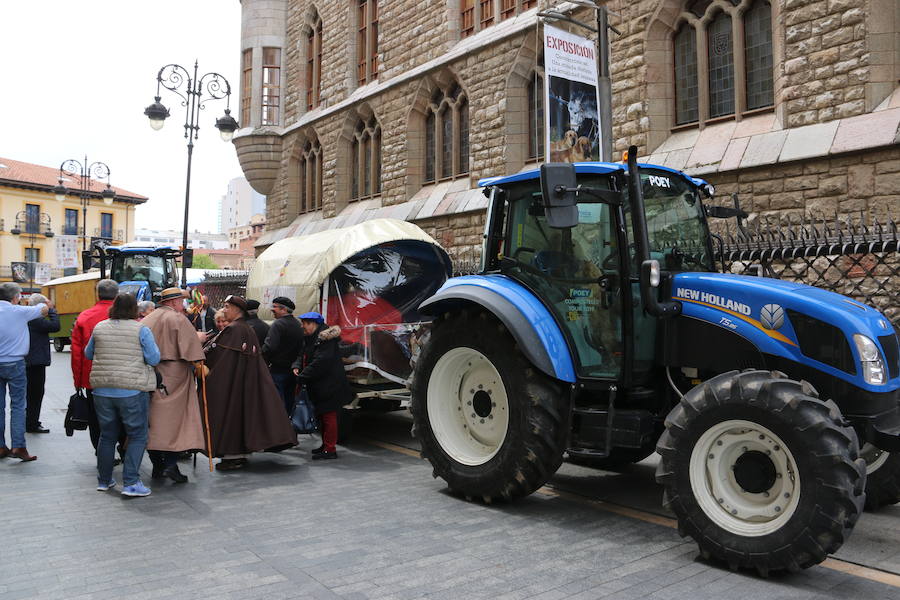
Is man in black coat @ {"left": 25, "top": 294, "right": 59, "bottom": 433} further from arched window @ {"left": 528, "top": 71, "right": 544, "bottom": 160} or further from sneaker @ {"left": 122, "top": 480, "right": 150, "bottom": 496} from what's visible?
arched window @ {"left": 528, "top": 71, "right": 544, "bottom": 160}

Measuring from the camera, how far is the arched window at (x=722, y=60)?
12586 mm

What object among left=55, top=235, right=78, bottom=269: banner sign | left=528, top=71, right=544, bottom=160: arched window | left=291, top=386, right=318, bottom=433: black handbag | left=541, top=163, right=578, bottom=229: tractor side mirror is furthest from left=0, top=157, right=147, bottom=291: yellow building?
left=541, top=163, right=578, bottom=229: tractor side mirror

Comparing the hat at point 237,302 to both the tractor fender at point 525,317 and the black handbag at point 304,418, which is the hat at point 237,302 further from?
the tractor fender at point 525,317

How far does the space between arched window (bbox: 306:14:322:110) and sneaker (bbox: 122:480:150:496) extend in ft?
69.6

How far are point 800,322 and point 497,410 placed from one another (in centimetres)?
250

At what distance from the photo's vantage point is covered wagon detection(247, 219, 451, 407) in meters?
9.41

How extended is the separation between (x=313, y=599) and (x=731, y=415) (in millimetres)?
2655

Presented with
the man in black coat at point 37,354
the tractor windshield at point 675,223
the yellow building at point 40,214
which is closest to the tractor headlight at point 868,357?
the tractor windshield at point 675,223

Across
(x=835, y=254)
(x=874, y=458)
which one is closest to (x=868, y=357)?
(x=874, y=458)

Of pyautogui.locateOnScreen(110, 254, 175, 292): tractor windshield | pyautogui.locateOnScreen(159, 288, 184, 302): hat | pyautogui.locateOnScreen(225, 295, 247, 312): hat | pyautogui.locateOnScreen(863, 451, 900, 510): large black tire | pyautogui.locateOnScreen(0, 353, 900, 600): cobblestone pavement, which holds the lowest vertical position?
pyautogui.locateOnScreen(0, 353, 900, 600): cobblestone pavement

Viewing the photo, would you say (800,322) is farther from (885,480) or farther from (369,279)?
(369,279)

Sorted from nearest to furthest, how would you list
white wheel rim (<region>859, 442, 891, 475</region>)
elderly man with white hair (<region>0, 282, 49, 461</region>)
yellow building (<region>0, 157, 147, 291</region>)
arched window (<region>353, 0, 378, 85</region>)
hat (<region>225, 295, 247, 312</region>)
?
1. white wheel rim (<region>859, 442, 891, 475</region>)
2. hat (<region>225, 295, 247, 312</region>)
3. elderly man with white hair (<region>0, 282, 49, 461</region>)
4. arched window (<region>353, 0, 378, 85</region>)
5. yellow building (<region>0, 157, 147, 291</region>)

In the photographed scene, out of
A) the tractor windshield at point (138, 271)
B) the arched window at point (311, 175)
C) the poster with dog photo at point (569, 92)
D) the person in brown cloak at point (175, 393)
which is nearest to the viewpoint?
the person in brown cloak at point (175, 393)

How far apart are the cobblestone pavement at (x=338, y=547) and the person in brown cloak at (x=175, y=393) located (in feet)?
1.39
